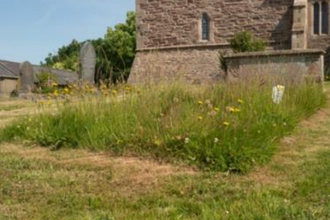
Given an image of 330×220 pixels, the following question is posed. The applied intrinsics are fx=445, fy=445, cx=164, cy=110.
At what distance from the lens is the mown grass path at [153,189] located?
11.1ft

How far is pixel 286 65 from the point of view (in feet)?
32.4

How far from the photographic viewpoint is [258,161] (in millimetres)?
4680

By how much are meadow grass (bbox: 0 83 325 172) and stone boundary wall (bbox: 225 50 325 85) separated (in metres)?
1.62

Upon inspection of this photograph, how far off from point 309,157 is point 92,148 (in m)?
2.61

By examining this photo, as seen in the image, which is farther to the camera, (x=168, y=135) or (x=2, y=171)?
(x=168, y=135)

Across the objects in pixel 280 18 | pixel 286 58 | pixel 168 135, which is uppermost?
pixel 280 18

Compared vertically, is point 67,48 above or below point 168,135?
above

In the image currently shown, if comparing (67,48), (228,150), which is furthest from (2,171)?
(67,48)

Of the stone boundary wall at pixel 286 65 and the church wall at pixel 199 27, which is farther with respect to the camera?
the church wall at pixel 199 27

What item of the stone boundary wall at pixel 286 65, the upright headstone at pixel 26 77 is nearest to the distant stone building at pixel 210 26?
the upright headstone at pixel 26 77

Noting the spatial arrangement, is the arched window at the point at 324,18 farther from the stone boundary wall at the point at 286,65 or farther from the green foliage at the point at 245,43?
the stone boundary wall at the point at 286,65

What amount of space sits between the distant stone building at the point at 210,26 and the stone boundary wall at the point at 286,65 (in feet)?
40.4

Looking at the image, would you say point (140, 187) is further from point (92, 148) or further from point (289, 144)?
point (289, 144)

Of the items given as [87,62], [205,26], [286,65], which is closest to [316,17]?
[205,26]
